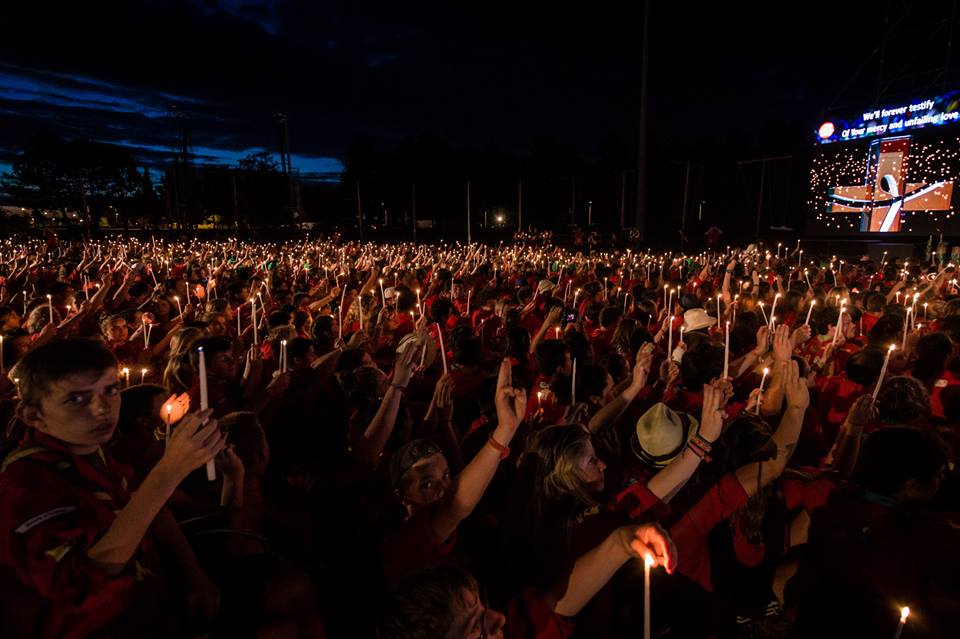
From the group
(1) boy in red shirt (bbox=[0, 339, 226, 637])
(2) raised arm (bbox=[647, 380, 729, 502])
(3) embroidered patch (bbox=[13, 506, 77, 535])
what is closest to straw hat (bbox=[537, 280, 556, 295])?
(2) raised arm (bbox=[647, 380, 729, 502])

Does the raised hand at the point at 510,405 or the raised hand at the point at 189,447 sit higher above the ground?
the raised hand at the point at 189,447

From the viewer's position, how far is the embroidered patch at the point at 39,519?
1.58 m

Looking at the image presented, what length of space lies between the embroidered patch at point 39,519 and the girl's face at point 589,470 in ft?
6.24

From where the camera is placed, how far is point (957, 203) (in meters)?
23.0

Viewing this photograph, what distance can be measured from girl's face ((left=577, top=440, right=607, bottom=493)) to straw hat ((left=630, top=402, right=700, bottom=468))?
651 millimetres

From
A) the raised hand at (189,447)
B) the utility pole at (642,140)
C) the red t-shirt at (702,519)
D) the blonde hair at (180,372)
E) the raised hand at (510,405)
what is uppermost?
the utility pole at (642,140)

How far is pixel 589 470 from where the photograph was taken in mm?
2504

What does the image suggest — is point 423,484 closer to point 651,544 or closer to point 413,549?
point 413,549

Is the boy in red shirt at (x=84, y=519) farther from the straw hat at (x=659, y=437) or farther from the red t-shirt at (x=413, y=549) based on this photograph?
the straw hat at (x=659, y=437)

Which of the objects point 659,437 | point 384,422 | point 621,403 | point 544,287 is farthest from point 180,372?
point 544,287

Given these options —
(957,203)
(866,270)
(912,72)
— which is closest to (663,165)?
(912,72)

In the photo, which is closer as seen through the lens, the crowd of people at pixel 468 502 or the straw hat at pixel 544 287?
the crowd of people at pixel 468 502

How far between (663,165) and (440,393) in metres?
51.6

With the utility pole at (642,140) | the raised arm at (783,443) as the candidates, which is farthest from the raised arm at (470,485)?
the utility pole at (642,140)
